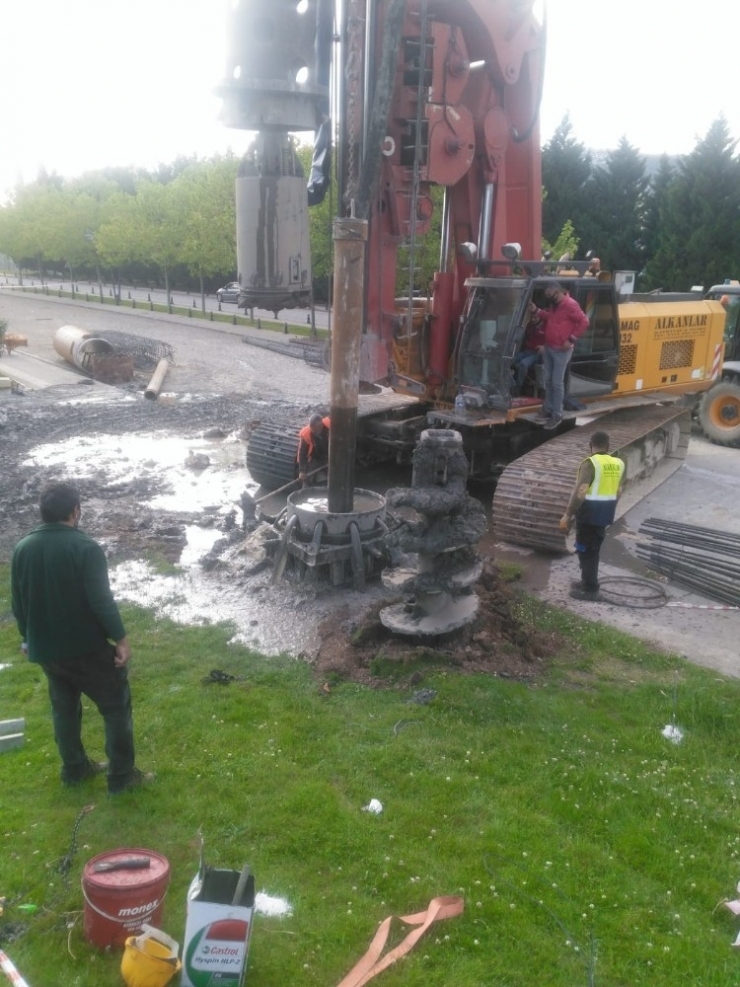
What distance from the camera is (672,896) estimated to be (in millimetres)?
4156

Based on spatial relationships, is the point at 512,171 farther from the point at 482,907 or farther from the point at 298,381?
the point at 298,381

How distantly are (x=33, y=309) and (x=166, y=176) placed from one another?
94.7 feet

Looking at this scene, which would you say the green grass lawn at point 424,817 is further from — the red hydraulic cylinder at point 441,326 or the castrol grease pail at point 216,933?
the red hydraulic cylinder at point 441,326

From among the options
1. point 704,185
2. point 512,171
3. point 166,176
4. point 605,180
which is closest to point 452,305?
point 512,171

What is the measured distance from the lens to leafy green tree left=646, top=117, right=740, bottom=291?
28.9m

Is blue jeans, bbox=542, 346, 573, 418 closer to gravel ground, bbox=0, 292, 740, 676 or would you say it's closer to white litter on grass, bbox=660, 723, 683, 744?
gravel ground, bbox=0, 292, 740, 676

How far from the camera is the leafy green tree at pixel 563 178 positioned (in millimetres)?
32875

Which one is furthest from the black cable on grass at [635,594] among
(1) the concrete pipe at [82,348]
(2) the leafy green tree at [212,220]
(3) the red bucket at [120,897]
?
(2) the leafy green tree at [212,220]

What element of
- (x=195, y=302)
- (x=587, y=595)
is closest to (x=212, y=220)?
(x=195, y=302)

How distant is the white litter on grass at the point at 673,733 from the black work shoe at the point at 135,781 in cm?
324

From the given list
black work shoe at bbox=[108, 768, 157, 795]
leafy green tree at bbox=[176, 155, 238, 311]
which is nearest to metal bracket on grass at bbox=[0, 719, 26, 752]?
black work shoe at bbox=[108, 768, 157, 795]

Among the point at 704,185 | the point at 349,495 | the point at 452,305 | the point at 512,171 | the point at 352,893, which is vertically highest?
the point at 704,185

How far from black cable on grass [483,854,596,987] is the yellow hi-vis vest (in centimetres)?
401

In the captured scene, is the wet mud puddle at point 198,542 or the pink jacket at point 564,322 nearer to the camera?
the wet mud puddle at point 198,542
